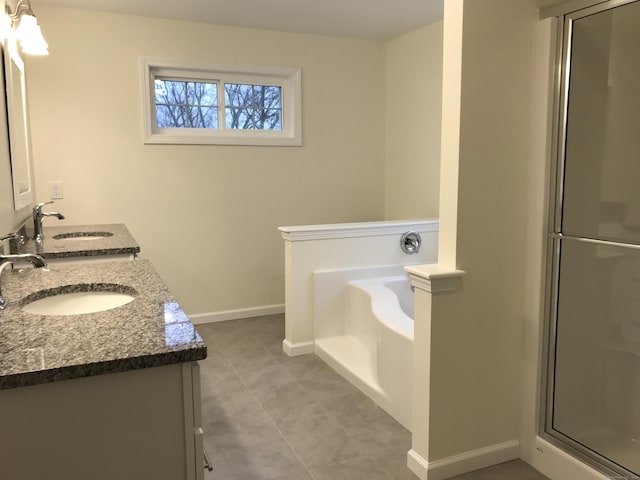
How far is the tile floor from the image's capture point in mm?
2078

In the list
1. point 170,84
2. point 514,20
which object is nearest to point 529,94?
point 514,20

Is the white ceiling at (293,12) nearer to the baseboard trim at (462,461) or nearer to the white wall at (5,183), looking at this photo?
the white wall at (5,183)

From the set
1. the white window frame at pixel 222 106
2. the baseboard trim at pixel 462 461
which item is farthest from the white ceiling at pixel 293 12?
the baseboard trim at pixel 462 461

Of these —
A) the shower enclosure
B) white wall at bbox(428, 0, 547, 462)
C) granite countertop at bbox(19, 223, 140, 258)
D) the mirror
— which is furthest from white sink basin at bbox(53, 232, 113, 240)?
the shower enclosure

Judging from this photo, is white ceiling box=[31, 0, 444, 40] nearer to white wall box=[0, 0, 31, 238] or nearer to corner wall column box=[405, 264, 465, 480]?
white wall box=[0, 0, 31, 238]

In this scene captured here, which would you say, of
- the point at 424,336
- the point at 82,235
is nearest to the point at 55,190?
the point at 82,235

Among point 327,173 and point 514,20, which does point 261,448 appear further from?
point 327,173

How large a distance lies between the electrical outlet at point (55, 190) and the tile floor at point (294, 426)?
1.54 m

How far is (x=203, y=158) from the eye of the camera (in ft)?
13.0

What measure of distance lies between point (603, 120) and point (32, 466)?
6.74 feet

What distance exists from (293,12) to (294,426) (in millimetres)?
2703

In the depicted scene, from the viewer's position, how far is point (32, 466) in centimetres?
101

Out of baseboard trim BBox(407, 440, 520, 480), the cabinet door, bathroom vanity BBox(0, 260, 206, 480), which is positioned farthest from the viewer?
baseboard trim BBox(407, 440, 520, 480)

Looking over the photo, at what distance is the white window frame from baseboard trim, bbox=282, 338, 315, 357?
1.66 metres
